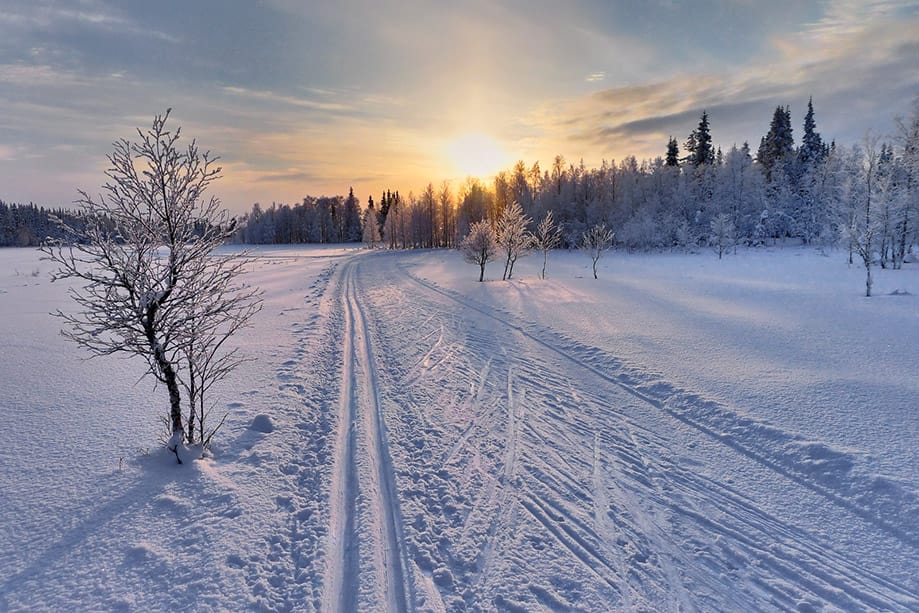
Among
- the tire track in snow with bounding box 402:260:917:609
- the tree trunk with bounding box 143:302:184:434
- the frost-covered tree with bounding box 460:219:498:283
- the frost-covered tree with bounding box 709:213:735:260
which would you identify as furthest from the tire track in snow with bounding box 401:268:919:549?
the frost-covered tree with bounding box 709:213:735:260

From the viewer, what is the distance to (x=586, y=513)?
5359 millimetres

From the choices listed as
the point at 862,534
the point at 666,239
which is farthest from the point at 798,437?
the point at 666,239

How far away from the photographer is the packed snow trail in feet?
13.8

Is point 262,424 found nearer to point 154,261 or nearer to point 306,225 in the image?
point 154,261

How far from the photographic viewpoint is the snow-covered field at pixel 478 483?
13.8ft

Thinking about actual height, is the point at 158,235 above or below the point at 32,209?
below

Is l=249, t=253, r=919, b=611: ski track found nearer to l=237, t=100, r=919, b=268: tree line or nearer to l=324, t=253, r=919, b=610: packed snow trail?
l=324, t=253, r=919, b=610: packed snow trail

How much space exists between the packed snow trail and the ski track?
0.02 m

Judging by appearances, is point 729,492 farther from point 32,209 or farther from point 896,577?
point 32,209

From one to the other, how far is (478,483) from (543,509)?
102 centimetres

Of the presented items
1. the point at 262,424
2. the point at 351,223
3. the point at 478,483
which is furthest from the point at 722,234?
the point at 351,223

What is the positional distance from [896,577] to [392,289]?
2496 cm

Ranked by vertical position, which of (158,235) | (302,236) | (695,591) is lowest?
(695,591)

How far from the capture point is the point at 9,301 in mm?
20406
